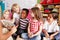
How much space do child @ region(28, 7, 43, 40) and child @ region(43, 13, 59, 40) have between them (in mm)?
71

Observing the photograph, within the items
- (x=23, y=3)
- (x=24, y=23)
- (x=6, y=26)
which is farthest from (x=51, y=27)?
(x=6, y=26)

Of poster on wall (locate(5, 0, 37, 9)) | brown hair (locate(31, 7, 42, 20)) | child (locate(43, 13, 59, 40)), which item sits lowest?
child (locate(43, 13, 59, 40))

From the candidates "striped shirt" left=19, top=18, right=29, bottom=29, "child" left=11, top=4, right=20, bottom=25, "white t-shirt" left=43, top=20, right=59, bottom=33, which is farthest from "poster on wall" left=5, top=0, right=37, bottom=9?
"white t-shirt" left=43, top=20, right=59, bottom=33

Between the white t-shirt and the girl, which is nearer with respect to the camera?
the white t-shirt

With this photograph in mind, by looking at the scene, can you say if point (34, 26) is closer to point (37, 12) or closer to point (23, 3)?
point (37, 12)

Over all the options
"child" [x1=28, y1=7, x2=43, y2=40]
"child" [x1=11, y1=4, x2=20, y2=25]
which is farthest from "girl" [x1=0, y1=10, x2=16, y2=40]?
"child" [x1=28, y1=7, x2=43, y2=40]

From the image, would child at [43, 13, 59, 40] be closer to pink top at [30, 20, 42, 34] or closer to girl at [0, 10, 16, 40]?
pink top at [30, 20, 42, 34]

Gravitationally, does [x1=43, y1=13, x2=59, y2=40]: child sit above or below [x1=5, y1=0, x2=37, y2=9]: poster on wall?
below

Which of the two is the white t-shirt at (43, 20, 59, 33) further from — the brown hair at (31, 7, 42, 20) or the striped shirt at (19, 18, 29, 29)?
the striped shirt at (19, 18, 29, 29)

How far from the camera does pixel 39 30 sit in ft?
5.79

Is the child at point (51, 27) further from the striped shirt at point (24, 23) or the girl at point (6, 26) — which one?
the girl at point (6, 26)

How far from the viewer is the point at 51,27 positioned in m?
1.74

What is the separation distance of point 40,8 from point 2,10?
471 millimetres

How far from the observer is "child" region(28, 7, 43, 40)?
1.76 m
